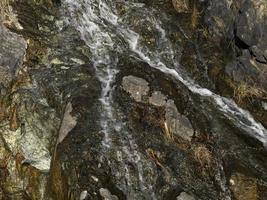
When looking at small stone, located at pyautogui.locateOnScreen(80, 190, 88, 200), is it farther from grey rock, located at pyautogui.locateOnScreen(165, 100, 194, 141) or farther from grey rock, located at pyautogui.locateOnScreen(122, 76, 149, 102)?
grey rock, located at pyautogui.locateOnScreen(122, 76, 149, 102)

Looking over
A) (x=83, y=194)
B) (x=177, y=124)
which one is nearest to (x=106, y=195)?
(x=83, y=194)

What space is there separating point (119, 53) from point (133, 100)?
216 cm

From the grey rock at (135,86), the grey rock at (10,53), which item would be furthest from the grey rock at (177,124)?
the grey rock at (10,53)

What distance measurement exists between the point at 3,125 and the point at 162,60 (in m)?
4.54

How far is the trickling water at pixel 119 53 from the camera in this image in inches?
316

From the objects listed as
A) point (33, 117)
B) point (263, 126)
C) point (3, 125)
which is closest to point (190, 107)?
point (263, 126)

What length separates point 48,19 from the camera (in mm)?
11125

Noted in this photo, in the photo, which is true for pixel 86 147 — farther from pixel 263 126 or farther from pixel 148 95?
pixel 263 126

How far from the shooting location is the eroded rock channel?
24.8 feet

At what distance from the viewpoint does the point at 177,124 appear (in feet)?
28.3

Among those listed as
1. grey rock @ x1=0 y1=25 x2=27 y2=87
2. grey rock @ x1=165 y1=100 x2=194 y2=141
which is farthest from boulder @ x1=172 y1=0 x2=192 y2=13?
grey rock @ x1=0 y1=25 x2=27 y2=87

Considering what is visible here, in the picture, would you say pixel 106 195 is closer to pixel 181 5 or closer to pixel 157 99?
pixel 157 99

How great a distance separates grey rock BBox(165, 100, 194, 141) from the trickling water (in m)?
0.98

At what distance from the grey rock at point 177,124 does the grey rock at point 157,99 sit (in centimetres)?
15
